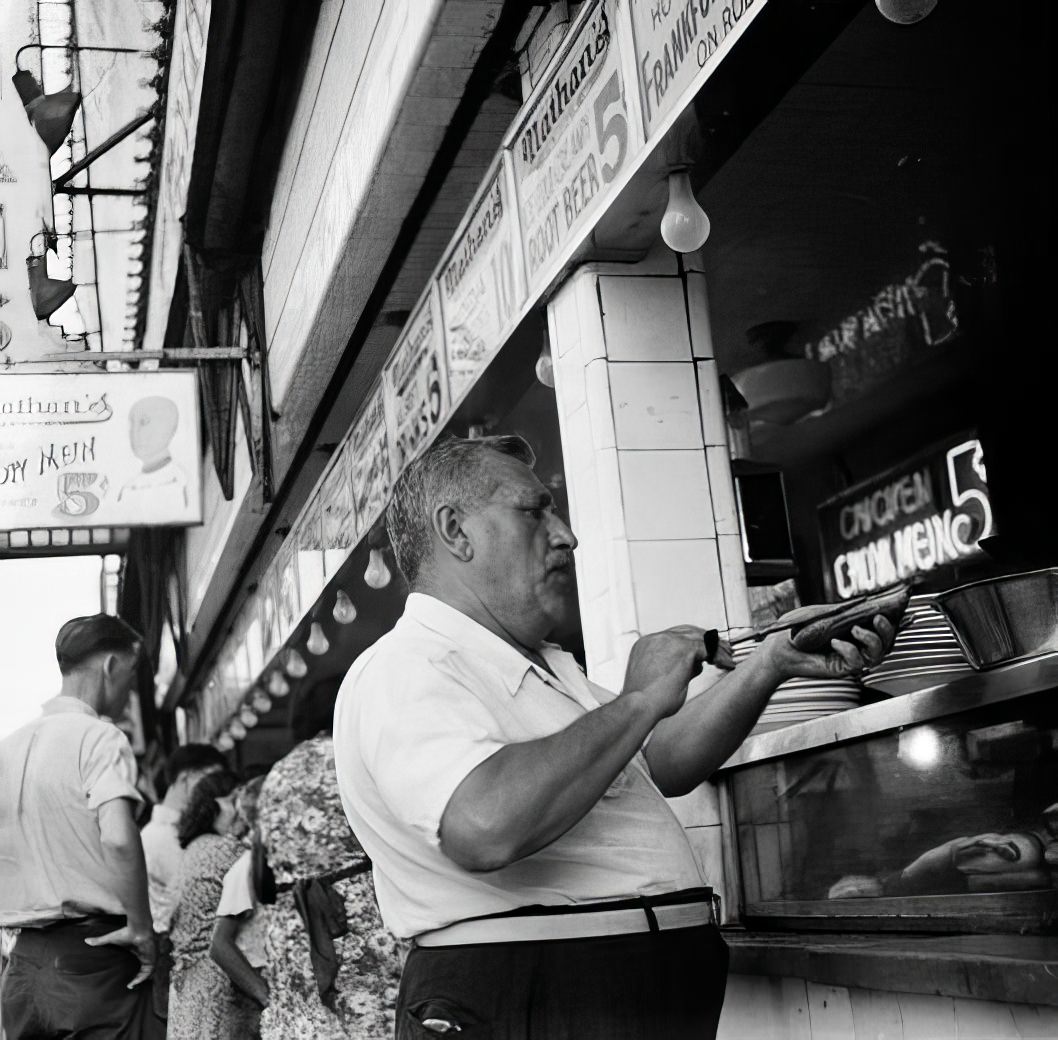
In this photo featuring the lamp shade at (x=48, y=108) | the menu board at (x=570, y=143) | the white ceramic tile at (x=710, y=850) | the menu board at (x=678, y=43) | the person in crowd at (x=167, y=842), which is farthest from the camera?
the person in crowd at (x=167, y=842)

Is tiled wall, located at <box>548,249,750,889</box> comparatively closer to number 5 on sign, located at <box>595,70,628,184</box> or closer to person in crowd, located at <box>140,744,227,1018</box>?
number 5 on sign, located at <box>595,70,628,184</box>

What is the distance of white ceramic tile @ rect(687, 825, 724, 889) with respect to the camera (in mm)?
3008

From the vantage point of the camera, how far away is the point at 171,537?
9469 mm

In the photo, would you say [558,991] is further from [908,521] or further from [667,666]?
[908,521]

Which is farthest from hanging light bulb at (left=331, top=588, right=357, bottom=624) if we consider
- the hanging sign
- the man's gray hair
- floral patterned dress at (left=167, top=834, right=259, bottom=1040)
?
the man's gray hair

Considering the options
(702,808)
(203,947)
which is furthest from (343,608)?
(702,808)

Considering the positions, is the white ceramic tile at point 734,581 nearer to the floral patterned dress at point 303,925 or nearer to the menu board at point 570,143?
the menu board at point 570,143

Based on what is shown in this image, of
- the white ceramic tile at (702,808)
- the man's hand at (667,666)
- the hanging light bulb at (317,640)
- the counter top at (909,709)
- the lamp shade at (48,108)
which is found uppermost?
the lamp shade at (48,108)

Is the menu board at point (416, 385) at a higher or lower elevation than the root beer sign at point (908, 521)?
higher

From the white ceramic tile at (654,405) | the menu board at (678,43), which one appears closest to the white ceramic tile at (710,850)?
the white ceramic tile at (654,405)

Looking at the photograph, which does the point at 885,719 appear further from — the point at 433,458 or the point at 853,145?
the point at 853,145

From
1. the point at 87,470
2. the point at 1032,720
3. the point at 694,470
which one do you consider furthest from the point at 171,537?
the point at 1032,720

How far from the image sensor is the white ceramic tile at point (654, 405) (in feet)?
11.0

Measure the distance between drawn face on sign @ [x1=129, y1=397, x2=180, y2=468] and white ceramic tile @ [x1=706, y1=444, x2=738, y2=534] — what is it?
108 inches
